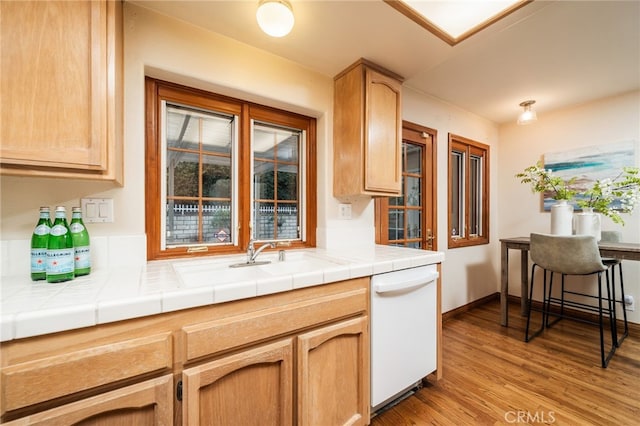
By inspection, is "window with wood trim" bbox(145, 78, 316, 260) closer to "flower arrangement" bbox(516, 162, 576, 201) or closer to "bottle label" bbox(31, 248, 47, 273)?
"bottle label" bbox(31, 248, 47, 273)

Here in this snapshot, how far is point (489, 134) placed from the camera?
11.0 feet

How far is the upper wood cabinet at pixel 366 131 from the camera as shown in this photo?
1759 mm

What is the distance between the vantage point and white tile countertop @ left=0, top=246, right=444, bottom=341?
70 centimetres

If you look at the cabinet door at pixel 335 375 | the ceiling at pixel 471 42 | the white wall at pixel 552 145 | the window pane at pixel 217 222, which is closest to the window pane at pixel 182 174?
the window pane at pixel 217 222

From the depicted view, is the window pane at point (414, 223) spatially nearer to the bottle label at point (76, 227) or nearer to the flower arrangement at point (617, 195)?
the flower arrangement at point (617, 195)

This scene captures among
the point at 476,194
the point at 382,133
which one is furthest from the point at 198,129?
the point at 476,194

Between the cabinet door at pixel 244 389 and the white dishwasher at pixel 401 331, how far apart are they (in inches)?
20.8

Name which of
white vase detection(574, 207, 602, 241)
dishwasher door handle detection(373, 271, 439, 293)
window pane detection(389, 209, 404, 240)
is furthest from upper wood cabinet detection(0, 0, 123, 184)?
white vase detection(574, 207, 602, 241)

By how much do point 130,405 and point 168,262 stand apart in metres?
0.74

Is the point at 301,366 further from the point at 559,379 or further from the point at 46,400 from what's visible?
the point at 559,379

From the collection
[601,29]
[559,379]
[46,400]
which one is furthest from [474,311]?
[46,400]

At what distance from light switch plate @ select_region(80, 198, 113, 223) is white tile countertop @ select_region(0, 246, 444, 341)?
0.79ft

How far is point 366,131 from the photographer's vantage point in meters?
1.75

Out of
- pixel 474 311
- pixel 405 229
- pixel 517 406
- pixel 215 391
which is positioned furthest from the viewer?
pixel 474 311
